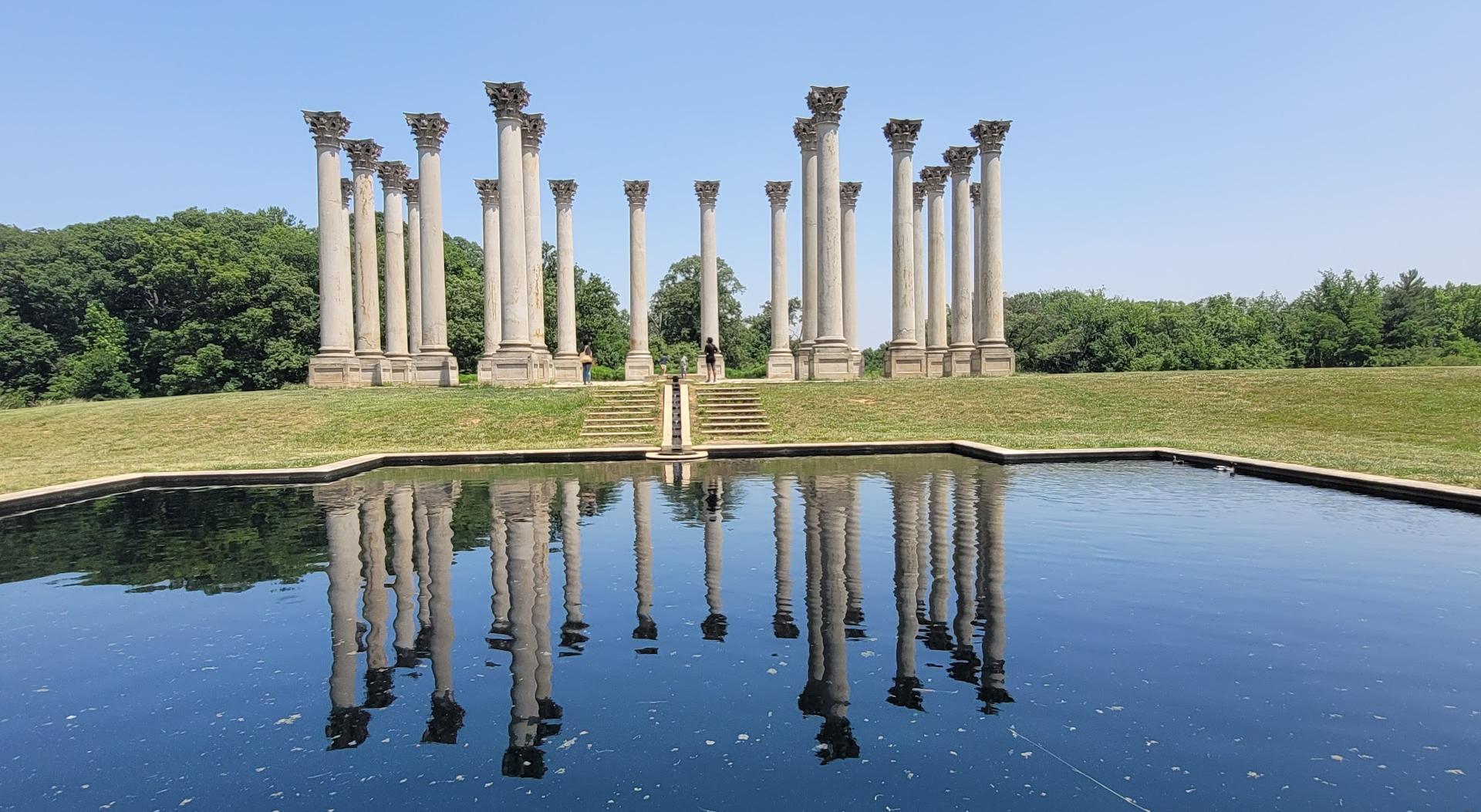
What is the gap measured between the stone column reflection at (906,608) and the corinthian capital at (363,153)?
40367 millimetres

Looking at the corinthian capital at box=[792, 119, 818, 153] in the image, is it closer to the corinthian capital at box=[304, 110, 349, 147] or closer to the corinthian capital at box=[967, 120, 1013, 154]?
the corinthian capital at box=[967, 120, 1013, 154]

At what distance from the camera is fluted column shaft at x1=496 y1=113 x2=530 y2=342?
1480 inches

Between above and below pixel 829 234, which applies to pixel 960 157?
above

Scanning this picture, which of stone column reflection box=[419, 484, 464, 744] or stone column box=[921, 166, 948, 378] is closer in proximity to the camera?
stone column reflection box=[419, 484, 464, 744]

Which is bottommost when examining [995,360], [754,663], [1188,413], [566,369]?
[754,663]

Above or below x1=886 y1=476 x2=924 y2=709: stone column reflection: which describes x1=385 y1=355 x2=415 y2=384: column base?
above

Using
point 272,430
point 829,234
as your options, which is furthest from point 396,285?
point 829,234

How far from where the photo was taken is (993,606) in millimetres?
8844

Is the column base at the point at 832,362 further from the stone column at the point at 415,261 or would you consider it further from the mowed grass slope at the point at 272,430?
the stone column at the point at 415,261

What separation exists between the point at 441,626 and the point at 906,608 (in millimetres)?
4884

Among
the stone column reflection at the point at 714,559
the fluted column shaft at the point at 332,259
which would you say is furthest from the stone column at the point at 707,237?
the stone column reflection at the point at 714,559

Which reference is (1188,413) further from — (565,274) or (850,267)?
(565,274)

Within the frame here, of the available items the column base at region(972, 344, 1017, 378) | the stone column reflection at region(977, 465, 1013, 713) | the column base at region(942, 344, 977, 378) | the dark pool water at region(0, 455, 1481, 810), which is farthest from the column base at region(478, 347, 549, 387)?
the stone column reflection at region(977, 465, 1013, 713)

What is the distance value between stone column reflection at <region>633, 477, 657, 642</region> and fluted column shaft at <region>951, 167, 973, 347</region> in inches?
1141
